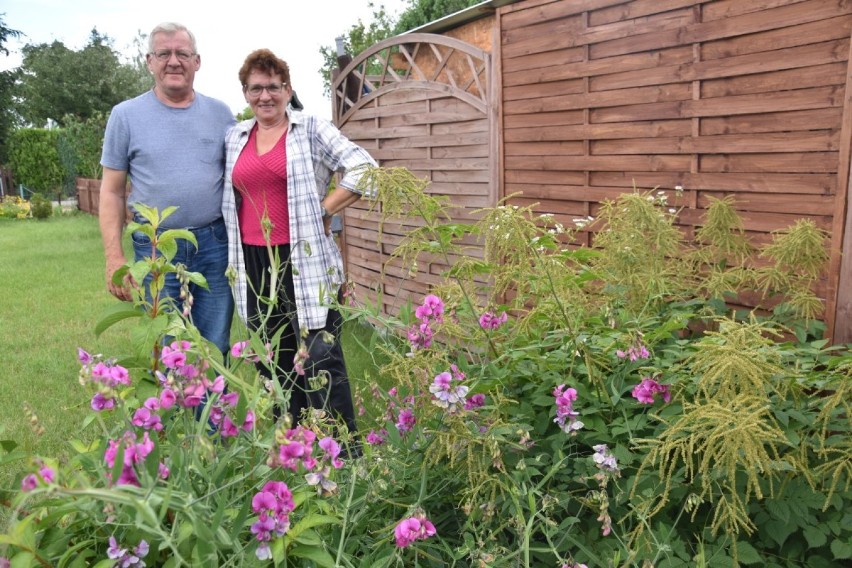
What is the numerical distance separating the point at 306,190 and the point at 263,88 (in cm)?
50

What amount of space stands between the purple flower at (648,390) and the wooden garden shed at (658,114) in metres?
0.74

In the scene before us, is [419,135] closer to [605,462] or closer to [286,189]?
[286,189]

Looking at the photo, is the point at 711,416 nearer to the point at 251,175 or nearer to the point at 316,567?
the point at 316,567

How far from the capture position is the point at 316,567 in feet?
4.28

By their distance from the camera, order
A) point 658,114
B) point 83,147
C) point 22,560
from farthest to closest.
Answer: point 83,147
point 658,114
point 22,560

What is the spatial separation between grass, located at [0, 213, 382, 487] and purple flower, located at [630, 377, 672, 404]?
2.27 feet

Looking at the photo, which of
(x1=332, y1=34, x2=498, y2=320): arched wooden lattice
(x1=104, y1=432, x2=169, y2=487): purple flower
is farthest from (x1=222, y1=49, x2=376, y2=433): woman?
(x1=104, y1=432, x2=169, y2=487): purple flower

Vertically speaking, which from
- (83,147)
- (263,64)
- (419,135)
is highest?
(83,147)

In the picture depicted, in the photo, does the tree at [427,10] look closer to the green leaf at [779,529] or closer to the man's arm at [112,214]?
the man's arm at [112,214]

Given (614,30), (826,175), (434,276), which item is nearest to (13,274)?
(434,276)

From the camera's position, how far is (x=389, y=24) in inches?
914

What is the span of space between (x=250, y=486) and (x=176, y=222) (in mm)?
2163

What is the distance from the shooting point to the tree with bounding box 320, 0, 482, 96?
1850 cm

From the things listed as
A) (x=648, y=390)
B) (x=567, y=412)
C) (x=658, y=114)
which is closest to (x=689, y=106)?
(x=658, y=114)
